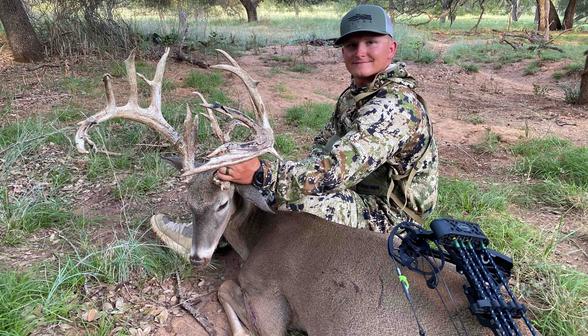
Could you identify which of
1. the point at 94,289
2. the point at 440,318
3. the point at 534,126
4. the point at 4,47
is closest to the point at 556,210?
the point at 440,318

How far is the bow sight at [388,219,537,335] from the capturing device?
2.00m

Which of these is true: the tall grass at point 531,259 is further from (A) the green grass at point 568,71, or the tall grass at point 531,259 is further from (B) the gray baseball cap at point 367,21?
(A) the green grass at point 568,71

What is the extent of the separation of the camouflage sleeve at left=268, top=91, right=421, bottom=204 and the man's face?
0.37m

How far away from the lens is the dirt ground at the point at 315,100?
3.12 m

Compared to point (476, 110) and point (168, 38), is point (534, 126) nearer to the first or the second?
point (476, 110)

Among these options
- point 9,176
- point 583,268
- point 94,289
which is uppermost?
point 9,176

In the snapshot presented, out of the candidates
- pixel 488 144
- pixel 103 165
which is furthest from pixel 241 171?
pixel 488 144

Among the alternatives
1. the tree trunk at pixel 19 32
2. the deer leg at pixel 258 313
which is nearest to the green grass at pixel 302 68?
the tree trunk at pixel 19 32

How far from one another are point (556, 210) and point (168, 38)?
9.13m

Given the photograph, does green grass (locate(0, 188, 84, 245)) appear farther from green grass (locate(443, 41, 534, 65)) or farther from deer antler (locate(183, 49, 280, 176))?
green grass (locate(443, 41, 534, 65))

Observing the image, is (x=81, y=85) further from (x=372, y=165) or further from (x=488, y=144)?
(x=372, y=165)

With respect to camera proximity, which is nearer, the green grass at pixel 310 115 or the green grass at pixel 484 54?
the green grass at pixel 310 115

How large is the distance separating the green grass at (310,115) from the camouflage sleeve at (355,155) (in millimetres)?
3907

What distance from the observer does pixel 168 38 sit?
1096 cm
